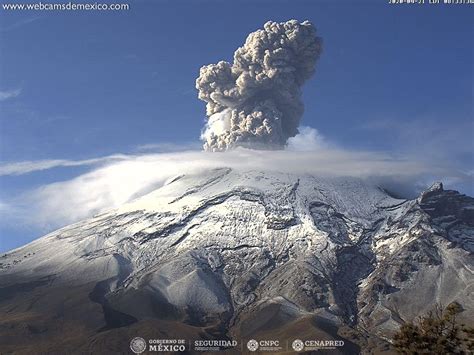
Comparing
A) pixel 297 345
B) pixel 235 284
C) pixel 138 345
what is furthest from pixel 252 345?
pixel 235 284

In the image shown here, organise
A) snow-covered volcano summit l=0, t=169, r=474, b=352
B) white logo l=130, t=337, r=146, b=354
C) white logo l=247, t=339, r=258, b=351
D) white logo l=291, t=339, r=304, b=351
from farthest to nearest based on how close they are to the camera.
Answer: snow-covered volcano summit l=0, t=169, r=474, b=352 → white logo l=130, t=337, r=146, b=354 → white logo l=247, t=339, r=258, b=351 → white logo l=291, t=339, r=304, b=351

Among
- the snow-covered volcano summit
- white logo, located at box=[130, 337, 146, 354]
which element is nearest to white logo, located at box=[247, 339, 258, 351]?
the snow-covered volcano summit

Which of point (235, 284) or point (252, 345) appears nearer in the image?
point (252, 345)

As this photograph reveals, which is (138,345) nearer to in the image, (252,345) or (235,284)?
(252,345)

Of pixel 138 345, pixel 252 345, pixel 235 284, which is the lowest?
pixel 252 345

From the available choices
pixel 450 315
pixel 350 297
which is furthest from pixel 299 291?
pixel 450 315

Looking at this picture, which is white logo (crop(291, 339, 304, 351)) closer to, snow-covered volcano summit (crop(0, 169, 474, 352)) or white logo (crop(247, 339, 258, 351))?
snow-covered volcano summit (crop(0, 169, 474, 352))

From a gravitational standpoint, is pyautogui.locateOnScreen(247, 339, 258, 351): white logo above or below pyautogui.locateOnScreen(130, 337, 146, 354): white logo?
below
